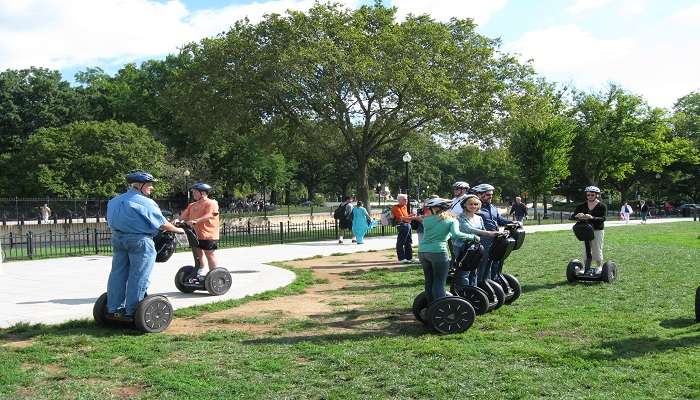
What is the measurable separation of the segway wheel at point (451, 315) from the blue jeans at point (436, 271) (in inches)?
5.5

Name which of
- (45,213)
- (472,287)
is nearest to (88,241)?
(472,287)

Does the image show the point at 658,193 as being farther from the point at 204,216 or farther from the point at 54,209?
the point at 204,216

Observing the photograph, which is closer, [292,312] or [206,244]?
[292,312]

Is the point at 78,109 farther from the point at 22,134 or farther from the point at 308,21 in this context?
the point at 308,21

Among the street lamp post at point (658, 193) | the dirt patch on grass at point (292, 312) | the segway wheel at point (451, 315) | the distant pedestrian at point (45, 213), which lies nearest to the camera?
the segway wheel at point (451, 315)

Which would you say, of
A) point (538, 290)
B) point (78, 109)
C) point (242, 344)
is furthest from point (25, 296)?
point (78, 109)

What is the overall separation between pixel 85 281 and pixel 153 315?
5.52 m

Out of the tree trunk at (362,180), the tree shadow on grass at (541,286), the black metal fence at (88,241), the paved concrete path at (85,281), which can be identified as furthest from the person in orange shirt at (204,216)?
the tree trunk at (362,180)

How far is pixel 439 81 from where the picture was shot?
25141 millimetres

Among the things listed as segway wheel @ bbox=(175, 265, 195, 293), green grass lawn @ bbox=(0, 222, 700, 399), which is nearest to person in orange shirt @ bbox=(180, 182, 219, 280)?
segway wheel @ bbox=(175, 265, 195, 293)

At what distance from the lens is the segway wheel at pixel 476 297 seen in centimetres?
749

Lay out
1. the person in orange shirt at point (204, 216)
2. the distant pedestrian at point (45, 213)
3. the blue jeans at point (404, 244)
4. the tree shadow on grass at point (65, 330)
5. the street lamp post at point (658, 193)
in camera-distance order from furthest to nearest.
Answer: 1. the street lamp post at point (658, 193)
2. the distant pedestrian at point (45, 213)
3. the blue jeans at point (404, 244)
4. the person in orange shirt at point (204, 216)
5. the tree shadow on grass at point (65, 330)

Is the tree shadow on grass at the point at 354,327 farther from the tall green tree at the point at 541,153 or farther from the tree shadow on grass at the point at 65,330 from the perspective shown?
the tall green tree at the point at 541,153

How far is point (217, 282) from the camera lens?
986 centimetres
